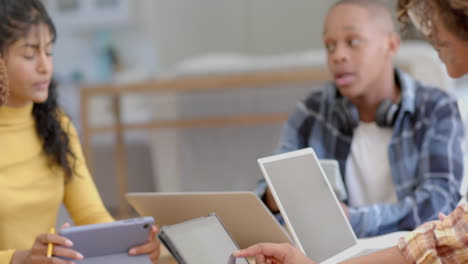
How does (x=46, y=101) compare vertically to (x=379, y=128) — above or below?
above

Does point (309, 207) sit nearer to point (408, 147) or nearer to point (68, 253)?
point (68, 253)

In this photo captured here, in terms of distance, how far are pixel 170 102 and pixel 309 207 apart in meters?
1.96

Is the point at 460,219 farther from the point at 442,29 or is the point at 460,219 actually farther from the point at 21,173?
the point at 21,173

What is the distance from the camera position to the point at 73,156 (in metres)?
1.62

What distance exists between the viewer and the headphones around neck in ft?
5.55

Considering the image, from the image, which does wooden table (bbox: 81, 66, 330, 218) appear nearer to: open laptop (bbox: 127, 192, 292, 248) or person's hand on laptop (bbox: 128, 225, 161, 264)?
open laptop (bbox: 127, 192, 292, 248)

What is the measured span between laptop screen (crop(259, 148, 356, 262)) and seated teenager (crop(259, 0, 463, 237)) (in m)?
0.26

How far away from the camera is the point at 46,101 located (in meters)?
1.62

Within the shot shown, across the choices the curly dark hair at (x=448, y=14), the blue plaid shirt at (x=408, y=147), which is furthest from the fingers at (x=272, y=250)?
the blue plaid shirt at (x=408, y=147)

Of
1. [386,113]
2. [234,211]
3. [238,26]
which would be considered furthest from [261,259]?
[238,26]

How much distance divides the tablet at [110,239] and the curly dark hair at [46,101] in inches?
20.7

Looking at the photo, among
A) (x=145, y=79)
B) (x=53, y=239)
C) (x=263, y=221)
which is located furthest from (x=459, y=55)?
(x=145, y=79)

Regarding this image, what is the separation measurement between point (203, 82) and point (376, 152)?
1.38 metres

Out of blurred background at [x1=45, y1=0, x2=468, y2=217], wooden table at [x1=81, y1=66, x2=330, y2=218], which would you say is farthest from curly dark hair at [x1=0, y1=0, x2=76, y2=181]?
wooden table at [x1=81, y1=66, x2=330, y2=218]
